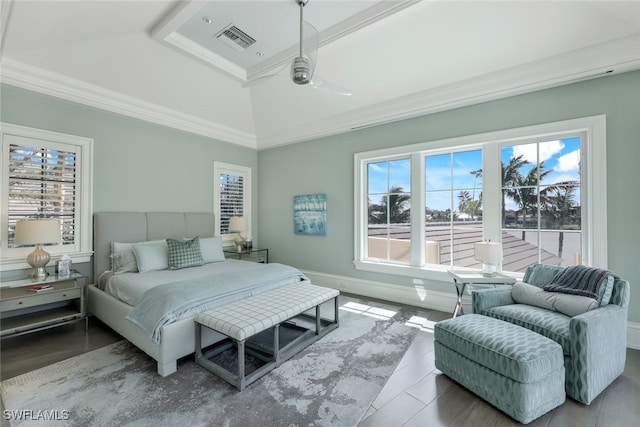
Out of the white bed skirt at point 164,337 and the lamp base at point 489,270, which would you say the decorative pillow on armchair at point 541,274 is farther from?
the white bed skirt at point 164,337

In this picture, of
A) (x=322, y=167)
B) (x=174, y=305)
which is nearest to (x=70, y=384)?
(x=174, y=305)

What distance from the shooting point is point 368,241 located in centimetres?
466

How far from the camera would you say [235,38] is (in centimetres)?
330

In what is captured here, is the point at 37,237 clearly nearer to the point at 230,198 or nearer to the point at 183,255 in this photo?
the point at 183,255

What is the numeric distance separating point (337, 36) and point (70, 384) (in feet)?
13.6

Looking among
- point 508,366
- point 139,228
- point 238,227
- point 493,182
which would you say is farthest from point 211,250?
point 493,182

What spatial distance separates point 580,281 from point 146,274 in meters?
4.47

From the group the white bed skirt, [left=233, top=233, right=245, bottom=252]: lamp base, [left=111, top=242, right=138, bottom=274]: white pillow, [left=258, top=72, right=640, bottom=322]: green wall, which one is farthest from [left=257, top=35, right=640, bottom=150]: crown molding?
the white bed skirt

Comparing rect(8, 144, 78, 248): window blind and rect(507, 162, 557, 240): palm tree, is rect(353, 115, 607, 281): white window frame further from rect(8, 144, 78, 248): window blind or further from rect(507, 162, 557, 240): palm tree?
rect(8, 144, 78, 248): window blind

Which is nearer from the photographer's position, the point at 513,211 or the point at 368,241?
the point at 513,211

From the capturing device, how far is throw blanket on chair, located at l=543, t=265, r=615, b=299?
2.26m

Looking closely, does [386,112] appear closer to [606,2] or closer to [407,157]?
[407,157]

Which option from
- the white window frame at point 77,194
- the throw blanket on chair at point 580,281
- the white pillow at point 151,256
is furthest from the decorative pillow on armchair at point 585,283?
the white window frame at point 77,194

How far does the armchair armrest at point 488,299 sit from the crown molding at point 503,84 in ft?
7.65
